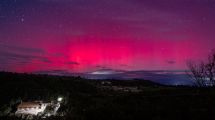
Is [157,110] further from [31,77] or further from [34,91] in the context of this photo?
[31,77]

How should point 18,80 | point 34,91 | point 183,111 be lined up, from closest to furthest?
point 183,111 < point 34,91 < point 18,80

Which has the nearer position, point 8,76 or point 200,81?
point 200,81

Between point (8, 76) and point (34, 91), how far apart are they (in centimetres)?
3109

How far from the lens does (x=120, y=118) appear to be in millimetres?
14852

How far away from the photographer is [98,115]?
626 inches

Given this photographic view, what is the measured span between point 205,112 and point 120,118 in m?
4.07

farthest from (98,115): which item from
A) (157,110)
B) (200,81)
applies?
(200,81)

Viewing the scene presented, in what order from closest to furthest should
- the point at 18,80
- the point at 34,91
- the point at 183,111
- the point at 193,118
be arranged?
the point at 193,118 → the point at 183,111 → the point at 34,91 → the point at 18,80

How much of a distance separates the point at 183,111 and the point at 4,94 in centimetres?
8409

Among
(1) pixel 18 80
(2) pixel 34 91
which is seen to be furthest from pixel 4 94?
(1) pixel 18 80

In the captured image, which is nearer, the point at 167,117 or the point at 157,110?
the point at 167,117

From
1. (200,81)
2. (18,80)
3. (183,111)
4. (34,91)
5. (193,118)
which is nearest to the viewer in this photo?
(193,118)

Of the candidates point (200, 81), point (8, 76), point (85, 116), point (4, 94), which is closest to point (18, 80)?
point (8, 76)

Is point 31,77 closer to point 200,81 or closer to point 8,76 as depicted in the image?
point 8,76
